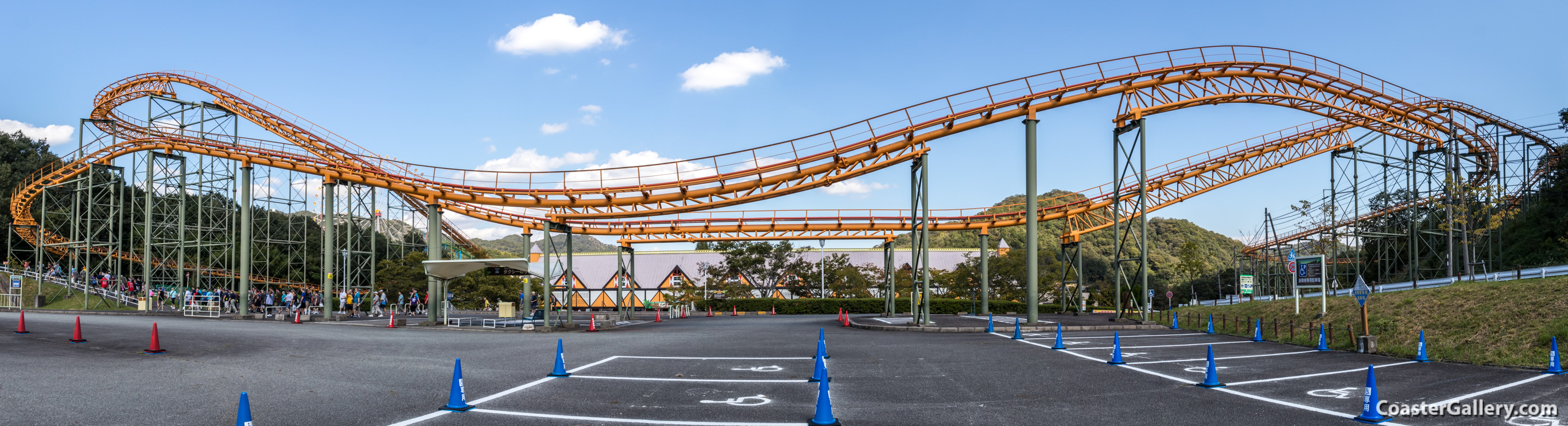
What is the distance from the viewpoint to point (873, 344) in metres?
19.5

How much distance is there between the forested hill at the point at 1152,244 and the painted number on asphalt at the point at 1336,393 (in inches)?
A: 2346

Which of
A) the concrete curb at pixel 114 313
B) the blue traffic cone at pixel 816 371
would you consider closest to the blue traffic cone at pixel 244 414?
the blue traffic cone at pixel 816 371

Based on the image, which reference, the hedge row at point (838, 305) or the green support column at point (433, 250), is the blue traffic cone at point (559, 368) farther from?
the hedge row at point (838, 305)

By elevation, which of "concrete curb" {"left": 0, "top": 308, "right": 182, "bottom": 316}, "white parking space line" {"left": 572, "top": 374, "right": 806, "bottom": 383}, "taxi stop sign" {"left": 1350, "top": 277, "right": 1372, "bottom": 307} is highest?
"taxi stop sign" {"left": 1350, "top": 277, "right": 1372, "bottom": 307}

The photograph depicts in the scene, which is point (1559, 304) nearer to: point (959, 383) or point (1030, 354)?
point (1030, 354)

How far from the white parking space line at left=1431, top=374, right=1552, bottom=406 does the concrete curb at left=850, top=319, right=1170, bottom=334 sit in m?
11.8

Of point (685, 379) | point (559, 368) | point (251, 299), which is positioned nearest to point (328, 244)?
point (251, 299)

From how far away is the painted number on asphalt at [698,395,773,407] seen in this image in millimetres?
10281

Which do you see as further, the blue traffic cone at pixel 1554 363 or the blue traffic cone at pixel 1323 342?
the blue traffic cone at pixel 1323 342

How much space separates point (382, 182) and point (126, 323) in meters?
9.44

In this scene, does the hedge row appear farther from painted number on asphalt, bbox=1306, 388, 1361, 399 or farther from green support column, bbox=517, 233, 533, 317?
painted number on asphalt, bbox=1306, 388, 1361, 399

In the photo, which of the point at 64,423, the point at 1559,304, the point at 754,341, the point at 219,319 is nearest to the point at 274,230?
the point at 219,319

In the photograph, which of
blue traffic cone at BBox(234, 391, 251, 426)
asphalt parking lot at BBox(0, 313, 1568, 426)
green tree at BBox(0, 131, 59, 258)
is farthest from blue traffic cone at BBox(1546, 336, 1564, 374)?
green tree at BBox(0, 131, 59, 258)

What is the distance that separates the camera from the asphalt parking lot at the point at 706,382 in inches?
363
